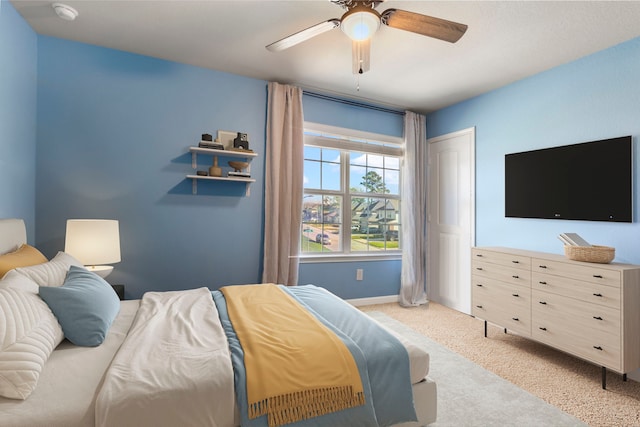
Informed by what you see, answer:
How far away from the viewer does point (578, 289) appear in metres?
2.39

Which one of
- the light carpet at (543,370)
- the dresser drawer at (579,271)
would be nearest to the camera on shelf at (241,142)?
the light carpet at (543,370)

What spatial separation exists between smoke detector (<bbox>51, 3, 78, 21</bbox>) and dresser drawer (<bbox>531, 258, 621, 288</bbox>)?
4018 mm

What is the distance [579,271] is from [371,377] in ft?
6.44

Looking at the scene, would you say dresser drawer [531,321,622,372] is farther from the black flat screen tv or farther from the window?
the window

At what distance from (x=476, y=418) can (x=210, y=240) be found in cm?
263

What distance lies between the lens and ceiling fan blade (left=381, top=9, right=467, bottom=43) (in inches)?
71.4

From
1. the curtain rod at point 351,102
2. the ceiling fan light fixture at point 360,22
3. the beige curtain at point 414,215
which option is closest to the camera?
the ceiling fan light fixture at point 360,22

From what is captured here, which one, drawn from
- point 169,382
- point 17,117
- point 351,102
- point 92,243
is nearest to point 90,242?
point 92,243

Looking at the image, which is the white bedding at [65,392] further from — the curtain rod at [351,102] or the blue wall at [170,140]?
the curtain rod at [351,102]

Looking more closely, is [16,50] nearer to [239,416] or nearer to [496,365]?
[239,416]

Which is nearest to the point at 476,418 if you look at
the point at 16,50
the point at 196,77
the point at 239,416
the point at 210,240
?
the point at 239,416

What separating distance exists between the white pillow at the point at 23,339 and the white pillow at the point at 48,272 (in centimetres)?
21

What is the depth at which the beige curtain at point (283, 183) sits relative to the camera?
3.50 m

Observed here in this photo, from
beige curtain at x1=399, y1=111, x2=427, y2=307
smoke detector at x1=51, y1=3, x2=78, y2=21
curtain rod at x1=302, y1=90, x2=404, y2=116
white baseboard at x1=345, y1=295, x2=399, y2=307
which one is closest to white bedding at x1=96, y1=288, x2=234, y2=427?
smoke detector at x1=51, y1=3, x2=78, y2=21
